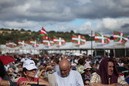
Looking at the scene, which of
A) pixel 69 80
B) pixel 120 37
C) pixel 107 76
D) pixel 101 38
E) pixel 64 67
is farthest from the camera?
pixel 101 38

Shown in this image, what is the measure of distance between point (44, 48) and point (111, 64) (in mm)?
91765

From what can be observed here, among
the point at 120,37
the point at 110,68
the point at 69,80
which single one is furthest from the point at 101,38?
the point at 69,80

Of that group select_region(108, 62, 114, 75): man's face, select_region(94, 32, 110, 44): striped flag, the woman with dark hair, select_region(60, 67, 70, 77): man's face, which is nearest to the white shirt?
select_region(60, 67, 70, 77): man's face

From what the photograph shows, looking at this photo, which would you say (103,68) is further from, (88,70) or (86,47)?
(86,47)

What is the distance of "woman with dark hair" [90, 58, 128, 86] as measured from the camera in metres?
6.38

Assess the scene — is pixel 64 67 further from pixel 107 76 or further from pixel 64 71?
pixel 107 76

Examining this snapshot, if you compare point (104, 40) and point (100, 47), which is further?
point (100, 47)

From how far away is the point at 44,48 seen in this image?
98062 mm

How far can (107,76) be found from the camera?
21.0 feet

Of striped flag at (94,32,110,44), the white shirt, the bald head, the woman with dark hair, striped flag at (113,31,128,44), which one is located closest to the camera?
the bald head

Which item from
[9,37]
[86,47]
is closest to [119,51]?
[86,47]

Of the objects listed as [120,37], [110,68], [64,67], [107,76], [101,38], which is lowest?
[101,38]

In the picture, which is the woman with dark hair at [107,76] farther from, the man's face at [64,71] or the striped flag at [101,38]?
the striped flag at [101,38]

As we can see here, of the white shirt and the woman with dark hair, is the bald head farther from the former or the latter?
the woman with dark hair
